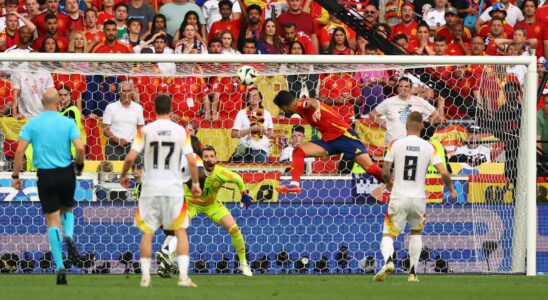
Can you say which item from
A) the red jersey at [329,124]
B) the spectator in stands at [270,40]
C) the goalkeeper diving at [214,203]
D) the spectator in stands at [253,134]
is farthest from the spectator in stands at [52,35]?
the red jersey at [329,124]

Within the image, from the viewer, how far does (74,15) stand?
2142cm

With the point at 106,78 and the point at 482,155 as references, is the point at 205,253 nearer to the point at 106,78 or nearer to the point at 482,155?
the point at 106,78

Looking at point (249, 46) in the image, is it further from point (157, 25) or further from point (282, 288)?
point (282, 288)

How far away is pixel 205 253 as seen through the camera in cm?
1730

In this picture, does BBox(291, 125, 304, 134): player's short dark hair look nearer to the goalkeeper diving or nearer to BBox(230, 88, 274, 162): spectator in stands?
BBox(230, 88, 274, 162): spectator in stands

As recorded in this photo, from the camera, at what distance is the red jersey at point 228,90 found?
17594 mm

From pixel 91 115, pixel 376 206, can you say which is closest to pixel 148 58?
pixel 91 115

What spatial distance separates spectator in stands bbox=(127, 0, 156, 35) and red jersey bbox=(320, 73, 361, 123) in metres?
4.73

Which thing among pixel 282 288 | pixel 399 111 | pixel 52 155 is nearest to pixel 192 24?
pixel 399 111

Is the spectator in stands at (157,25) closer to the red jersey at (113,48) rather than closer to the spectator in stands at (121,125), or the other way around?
the red jersey at (113,48)

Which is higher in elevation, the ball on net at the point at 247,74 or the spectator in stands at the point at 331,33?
the spectator in stands at the point at 331,33

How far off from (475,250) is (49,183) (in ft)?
21.3

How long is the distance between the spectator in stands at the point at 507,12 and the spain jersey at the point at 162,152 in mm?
11514

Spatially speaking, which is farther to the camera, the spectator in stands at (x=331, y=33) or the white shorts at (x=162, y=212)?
the spectator in stands at (x=331, y=33)
